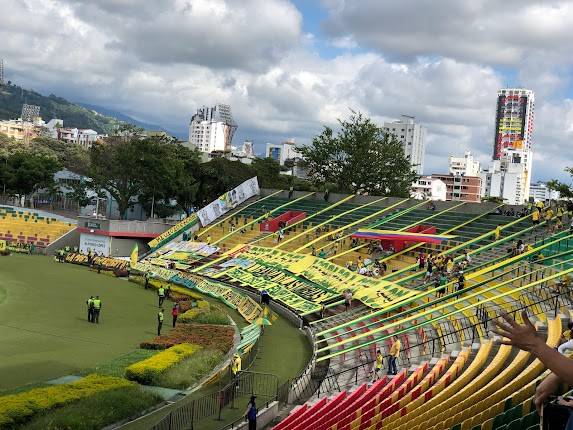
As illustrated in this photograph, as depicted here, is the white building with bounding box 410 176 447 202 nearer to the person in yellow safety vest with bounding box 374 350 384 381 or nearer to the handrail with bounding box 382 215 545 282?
the handrail with bounding box 382 215 545 282

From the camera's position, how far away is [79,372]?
1888 centimetres

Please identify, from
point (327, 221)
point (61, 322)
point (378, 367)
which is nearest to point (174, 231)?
point (327, 221)

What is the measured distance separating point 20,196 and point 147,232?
26889 mm

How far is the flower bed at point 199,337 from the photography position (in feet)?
71.3

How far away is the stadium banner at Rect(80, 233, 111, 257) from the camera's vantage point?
51.8 metres

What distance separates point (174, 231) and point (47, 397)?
121 ft

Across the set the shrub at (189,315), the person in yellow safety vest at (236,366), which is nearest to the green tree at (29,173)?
the shrub at (189,315)

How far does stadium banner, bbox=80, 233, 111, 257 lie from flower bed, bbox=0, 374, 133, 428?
36.0 meters

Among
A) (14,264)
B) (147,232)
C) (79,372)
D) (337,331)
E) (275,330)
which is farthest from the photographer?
(147,232)

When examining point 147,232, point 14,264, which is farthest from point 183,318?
point 147,232

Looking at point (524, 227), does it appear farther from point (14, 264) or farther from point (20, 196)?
point (20, 196)

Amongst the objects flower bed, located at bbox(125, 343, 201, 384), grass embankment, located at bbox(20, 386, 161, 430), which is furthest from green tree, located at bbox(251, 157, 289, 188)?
grass embankment, located at bbox(20, 386, 161, 430)

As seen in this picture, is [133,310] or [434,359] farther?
[133,310]

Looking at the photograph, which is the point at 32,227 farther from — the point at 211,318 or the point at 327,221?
the point at 211,318
